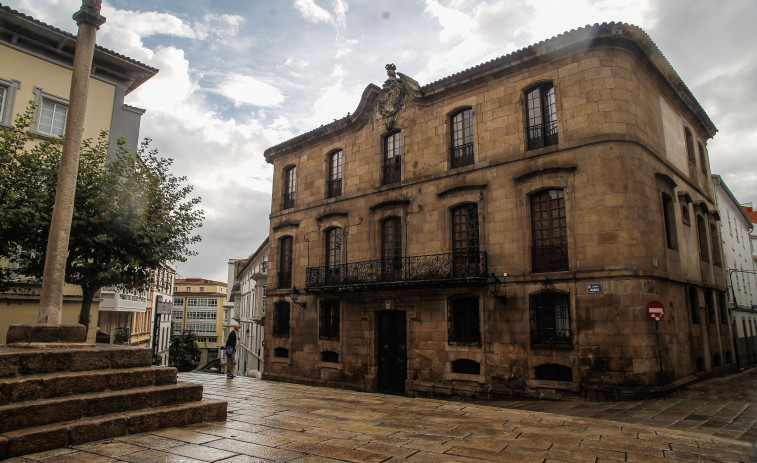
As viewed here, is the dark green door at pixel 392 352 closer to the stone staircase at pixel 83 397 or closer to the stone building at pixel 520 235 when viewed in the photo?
the stone building at pixel 520 235

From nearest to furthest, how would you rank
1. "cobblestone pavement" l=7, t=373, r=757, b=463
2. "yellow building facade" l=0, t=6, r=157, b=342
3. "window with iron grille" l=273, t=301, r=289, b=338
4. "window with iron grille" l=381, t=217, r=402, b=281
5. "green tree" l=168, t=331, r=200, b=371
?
"cobblestone pavement" l=7, t=373, r=757, b=463
"yellow building facade" l=0, t=6, r=157, b=342
"window with iron grille" l=381, t=217, r=402, b=281
"window with iron grille" l=273, t=301, r=289, b=338
"green tree" l=168, t=331, r=200, b=371

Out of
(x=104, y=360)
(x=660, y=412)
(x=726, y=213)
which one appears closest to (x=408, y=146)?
(x=660, y=412)

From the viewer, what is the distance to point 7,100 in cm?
1653

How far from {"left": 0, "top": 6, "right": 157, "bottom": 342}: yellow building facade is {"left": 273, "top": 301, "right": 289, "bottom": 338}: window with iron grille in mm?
7404

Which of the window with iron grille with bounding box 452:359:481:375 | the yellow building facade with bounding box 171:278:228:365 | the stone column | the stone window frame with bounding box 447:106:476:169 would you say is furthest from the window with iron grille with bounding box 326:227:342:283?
the yellow building facade with bounding box 171:278:228:365

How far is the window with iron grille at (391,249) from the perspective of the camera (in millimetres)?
18109

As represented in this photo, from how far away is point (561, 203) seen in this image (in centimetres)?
1450

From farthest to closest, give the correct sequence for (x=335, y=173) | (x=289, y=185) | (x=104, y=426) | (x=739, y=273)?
(x=739, y=273) → (x=289, y=185) → (x=335, y=173) → (x=104, y=426)

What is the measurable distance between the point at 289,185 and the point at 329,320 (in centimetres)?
725

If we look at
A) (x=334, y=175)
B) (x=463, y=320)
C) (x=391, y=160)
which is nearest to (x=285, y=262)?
(x=334, y=175)

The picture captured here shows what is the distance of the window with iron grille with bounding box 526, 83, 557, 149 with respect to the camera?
49.4 ft

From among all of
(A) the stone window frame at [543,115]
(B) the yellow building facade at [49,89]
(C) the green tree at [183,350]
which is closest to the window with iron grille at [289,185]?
(B) the yellow building facade at [49,89]

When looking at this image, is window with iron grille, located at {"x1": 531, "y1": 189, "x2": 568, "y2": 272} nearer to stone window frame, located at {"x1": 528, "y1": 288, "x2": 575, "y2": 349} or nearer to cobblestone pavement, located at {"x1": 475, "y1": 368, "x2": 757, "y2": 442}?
stone window frame, located at {"x1": 528, "y1": 288, "x2": 575, "y2": 349}

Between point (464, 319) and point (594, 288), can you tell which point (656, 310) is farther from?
point (464, 319)
